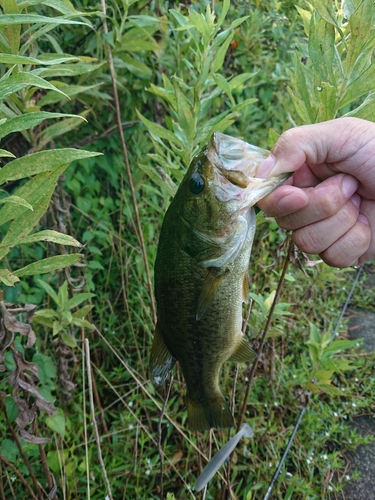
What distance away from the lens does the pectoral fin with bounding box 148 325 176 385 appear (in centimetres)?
162

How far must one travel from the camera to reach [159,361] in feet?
5.32

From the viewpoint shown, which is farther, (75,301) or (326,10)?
(75,301)

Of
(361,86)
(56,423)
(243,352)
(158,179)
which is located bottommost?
(56,423)

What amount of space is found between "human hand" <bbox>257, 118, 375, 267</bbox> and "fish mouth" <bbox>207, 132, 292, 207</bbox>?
3 cm

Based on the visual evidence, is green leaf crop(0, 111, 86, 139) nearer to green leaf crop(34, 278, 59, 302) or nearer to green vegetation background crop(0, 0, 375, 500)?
green vegetation background crop(0, 0, 375, 500)


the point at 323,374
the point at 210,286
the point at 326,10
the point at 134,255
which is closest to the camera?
the point at 326,10

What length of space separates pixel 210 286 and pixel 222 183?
360 mm

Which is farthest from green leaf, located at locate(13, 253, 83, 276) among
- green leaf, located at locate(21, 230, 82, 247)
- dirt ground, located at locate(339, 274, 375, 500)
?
dirt ground, located at locate(339, 274, 375, 500)

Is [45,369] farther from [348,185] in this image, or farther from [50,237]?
[348,185]

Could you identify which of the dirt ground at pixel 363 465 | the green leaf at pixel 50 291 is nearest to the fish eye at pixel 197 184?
the green leaf at pixel 50 291

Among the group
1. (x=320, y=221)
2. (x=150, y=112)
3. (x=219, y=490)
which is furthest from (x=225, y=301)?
(x=150, y=112)

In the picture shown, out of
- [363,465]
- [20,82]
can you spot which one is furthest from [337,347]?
[20,82]

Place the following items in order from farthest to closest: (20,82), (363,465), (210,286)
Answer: (363,465) < (210,286) < (20,82)

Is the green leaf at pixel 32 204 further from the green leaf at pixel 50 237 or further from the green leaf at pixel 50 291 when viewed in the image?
the green leaf at pixel 50 291
